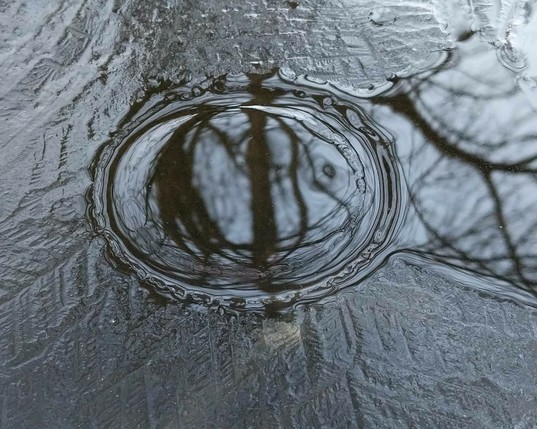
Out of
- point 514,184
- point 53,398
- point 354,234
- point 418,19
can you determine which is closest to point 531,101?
point 514,184

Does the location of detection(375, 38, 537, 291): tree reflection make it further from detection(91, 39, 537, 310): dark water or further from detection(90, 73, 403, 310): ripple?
detection(90, 73, 403, 310): ripple

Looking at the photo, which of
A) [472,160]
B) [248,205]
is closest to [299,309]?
[248,205]

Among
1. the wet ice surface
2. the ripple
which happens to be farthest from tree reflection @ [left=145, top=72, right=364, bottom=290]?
the wet ice surface

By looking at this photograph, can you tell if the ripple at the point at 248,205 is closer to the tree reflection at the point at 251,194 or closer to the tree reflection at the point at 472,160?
the tree reflection at the point at 251,194

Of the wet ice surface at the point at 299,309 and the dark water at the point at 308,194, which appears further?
the dark water at the point at 308,194

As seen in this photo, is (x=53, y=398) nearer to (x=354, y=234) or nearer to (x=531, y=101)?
(x=354, y=234)

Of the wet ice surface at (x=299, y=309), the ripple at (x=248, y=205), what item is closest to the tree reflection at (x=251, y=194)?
the ripple at (x=248, y=205)

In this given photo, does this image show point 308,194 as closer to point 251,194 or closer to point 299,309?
point 251,194
